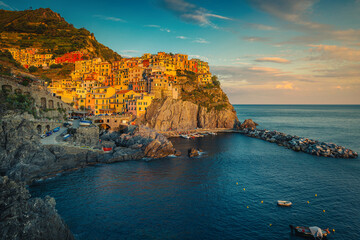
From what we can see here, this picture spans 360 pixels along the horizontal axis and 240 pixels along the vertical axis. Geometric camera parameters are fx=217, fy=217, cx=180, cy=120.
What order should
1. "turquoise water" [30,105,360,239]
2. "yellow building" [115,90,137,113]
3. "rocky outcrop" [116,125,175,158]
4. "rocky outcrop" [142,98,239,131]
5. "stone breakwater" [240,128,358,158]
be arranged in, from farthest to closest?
"rocky outcrop" [142,98,239,131], "yellow building" [115,90,137,113], "stone breakwater" [240,128,358,158], "rocky outcrop" [116,125,175,158], "turquoise water" [30,105,360,239]

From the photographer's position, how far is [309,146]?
209ft

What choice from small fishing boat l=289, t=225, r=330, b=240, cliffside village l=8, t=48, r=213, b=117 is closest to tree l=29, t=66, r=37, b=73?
cliffside village l=8, t=48, r=213, b=117

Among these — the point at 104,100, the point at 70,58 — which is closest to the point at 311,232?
the point at 104,100

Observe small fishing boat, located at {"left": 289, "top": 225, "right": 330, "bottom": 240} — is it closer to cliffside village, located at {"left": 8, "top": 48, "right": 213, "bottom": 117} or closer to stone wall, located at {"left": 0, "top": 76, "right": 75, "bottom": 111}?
stone wall, located at {"left": 0, "top": 76, "right": 75, "bottom": 111}

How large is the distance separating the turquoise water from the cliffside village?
42844mm

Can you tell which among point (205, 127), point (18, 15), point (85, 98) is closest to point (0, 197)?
point (85, 98)

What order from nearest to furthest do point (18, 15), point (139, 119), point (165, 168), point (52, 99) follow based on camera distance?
point (165, 168), point (52, 99), point (139, 119), point (18, 15)

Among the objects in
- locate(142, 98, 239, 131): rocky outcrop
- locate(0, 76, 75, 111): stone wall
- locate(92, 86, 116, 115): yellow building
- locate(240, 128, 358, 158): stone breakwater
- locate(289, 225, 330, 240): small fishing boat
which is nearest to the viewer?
locate(289, 225, 330, 240): small fishing boat

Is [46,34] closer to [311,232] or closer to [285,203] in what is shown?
[285,203]

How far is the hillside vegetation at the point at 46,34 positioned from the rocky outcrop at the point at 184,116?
219 feet

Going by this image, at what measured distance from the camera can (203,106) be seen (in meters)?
101

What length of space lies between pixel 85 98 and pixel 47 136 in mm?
41184

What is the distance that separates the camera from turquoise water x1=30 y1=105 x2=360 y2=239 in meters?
25.3

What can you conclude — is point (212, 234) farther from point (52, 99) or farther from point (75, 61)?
point (75, 61)
